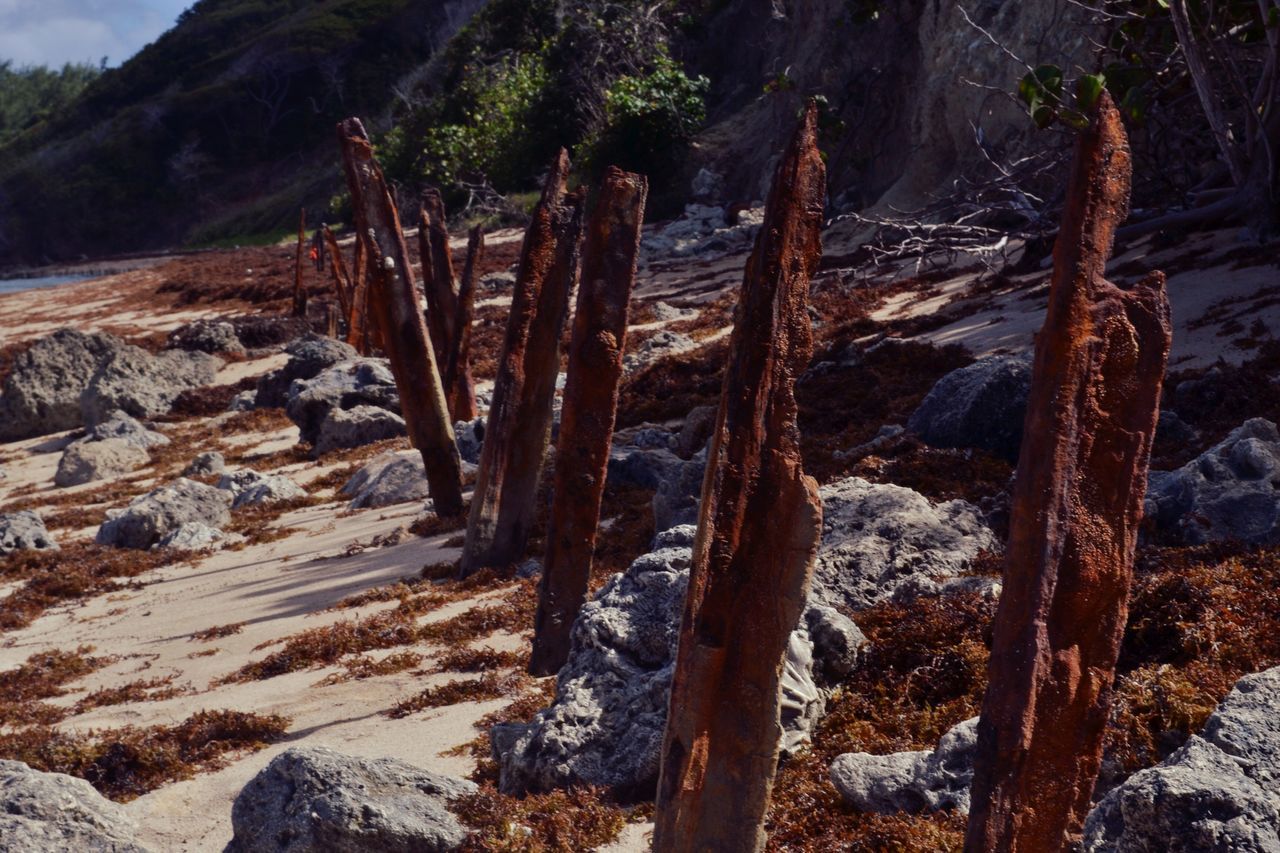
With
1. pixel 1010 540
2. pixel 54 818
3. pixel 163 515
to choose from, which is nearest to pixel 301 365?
pixel 163 515

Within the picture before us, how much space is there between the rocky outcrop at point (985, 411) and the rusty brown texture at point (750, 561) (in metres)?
5.06

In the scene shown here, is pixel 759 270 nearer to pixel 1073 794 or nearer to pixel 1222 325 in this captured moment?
pixel 1073 794

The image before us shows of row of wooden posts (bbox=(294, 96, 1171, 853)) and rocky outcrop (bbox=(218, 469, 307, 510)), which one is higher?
row of wooden posts (bbox=(294, 96, 1171, 853))

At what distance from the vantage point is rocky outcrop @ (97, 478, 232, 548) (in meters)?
11.7

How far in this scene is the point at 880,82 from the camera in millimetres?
25469

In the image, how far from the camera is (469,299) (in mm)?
12422

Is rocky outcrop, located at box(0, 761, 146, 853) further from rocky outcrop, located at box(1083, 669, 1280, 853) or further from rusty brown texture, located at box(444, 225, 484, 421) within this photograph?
rusty brown texture, located at box(444, 225, 484, 421)

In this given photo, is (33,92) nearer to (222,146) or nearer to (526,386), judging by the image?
(222,146)

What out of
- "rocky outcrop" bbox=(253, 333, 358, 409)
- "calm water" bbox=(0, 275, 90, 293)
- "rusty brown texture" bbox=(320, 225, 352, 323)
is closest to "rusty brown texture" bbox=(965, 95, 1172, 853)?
"rocky outcrop" bbox=(253, 333, 358, 409)

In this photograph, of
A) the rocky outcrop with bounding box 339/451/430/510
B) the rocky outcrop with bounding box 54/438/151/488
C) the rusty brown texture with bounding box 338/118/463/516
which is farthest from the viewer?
the rocky outcrop with bounding box 54/438/151/488

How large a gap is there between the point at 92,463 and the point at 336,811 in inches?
552

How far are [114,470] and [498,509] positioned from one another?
1054 cm

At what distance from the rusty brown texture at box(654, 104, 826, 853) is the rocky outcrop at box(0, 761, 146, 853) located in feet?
6.76

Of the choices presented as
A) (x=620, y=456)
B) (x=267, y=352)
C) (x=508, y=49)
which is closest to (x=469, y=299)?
(x=620, y=456)
